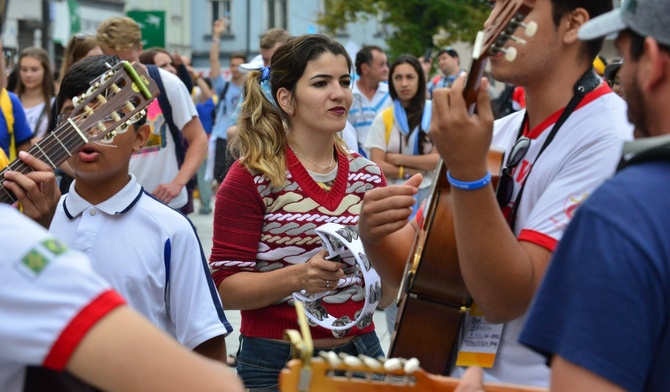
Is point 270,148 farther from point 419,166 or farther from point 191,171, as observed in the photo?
point 419,166

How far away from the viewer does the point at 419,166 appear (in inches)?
333

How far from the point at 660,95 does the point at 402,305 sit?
123 centimetres

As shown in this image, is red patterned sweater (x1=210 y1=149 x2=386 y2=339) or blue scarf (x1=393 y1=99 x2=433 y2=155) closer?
red patterned sweater (x1=210 y1=149 x2=386 y2=339)

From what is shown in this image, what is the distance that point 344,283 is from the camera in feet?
12.6

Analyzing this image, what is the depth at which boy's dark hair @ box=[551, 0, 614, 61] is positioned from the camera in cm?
276

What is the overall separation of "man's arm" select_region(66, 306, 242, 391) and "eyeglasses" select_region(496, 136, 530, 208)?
4.67 ft

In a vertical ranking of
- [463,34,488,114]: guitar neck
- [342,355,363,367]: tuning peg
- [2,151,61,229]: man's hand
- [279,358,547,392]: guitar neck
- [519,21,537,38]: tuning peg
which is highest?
[519,21,537,38]: tuning peg

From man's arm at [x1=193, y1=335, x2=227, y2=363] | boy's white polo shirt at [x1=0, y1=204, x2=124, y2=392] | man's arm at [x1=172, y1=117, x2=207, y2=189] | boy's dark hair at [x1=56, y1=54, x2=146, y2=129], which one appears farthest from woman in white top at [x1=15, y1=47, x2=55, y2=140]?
boy's white polo shirt at [x1=0, y1=204, x2=124, y2=392]

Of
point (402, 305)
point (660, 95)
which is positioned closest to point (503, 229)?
point (402, 305)

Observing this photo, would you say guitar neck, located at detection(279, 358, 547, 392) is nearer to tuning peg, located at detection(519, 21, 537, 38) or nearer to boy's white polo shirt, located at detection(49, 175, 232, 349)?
tuning peg, located at detection(519, 21, 537, 38)

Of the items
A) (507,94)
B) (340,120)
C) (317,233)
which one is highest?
(340,120)

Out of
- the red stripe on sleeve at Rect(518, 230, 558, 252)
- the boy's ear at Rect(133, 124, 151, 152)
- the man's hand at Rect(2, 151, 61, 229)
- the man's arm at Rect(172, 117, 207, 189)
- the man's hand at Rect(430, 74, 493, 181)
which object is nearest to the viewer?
the man's hand at Rect(430, 74, 493, 181)

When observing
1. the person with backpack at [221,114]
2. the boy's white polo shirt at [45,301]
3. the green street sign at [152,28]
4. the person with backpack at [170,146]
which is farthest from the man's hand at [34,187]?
the green street sign at [152,28]

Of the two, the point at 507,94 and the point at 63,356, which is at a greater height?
the point at 63,356
